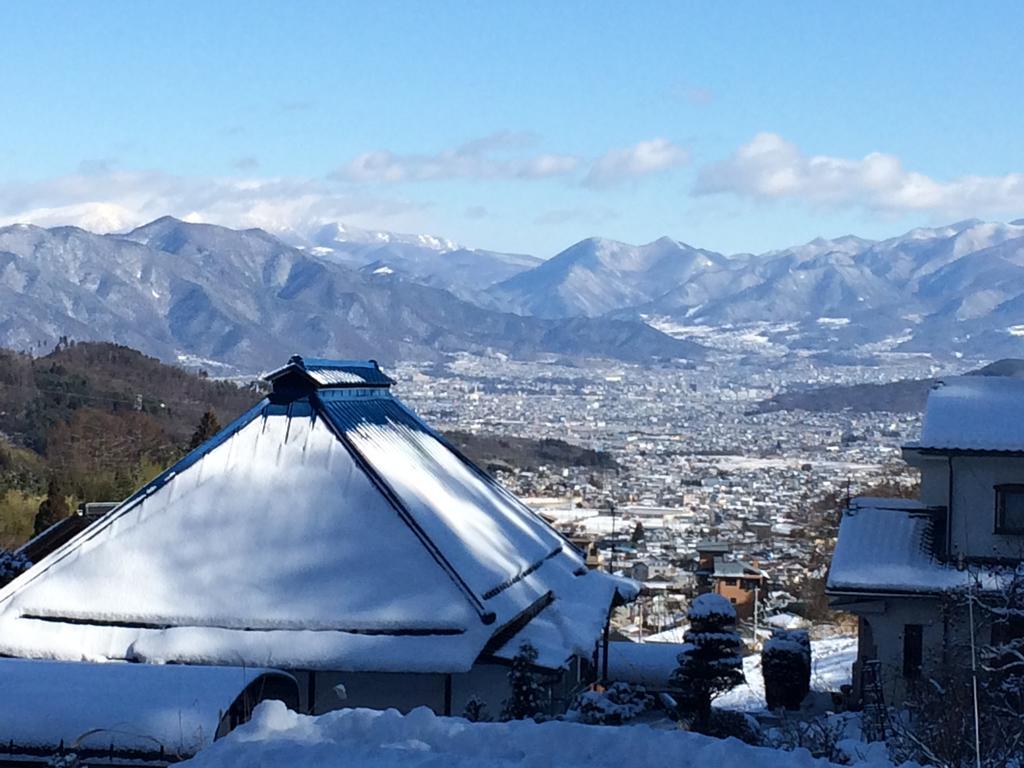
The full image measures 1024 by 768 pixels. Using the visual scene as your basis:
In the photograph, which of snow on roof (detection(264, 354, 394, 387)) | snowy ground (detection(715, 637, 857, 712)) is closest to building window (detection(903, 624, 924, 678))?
snowy ground (detection(715, 637, 857, 712))

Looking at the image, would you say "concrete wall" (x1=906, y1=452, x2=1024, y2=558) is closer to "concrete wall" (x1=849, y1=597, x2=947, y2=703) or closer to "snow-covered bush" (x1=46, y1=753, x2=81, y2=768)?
"concrete wall" (x1=849, y1=597, x2=947, y2=703)

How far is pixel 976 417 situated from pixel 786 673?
350 cm

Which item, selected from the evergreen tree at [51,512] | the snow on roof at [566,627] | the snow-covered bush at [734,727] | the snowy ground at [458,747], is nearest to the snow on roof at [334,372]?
the snow on roof at [566,627]

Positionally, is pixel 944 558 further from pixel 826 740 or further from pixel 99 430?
pixel 99 430

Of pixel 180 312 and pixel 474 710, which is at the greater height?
pixel 180 312

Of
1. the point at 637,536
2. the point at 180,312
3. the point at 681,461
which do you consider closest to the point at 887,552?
the point at 637,536

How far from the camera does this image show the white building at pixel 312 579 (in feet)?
41.8

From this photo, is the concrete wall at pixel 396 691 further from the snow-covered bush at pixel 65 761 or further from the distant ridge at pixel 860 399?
the distant ridge at pixel 860 399

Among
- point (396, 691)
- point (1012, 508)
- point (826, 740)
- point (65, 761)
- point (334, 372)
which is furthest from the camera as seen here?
point (334, 372)

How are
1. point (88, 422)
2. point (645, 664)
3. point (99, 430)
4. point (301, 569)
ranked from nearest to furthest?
point (301, 569)
point (645, 664)
point (99, 430)
point (88, 422)

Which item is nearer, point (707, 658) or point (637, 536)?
point (707, 658)

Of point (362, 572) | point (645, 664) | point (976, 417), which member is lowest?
point (645, 664)

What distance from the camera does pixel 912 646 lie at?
50.9 feet

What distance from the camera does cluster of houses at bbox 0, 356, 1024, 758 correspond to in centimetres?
1265
